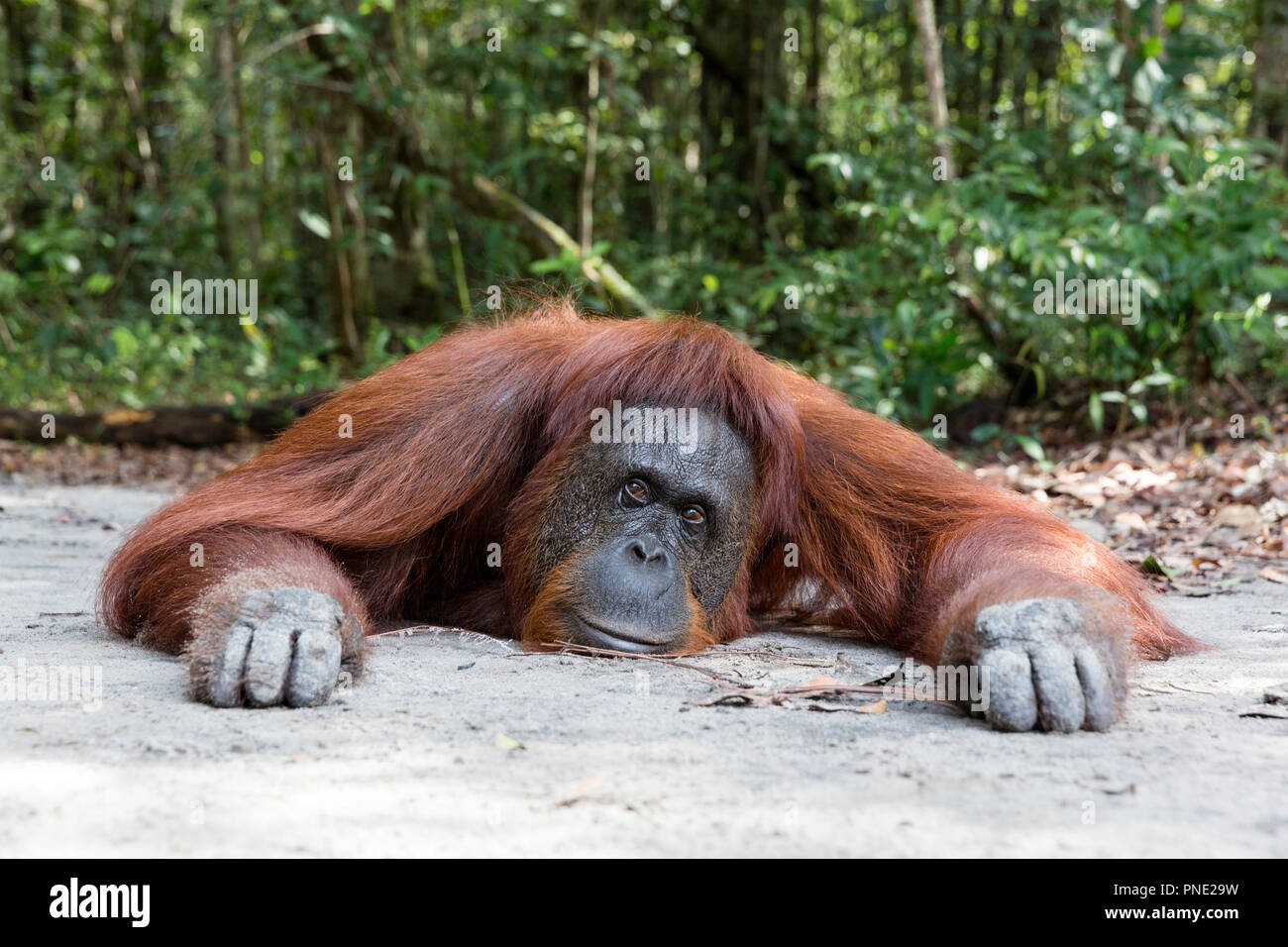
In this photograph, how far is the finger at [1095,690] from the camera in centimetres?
246

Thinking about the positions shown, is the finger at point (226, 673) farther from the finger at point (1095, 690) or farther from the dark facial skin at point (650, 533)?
the finger at point (1095, 690)

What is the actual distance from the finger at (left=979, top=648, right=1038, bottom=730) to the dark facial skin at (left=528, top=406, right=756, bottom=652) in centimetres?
86

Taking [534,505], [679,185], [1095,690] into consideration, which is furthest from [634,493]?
[679,185]

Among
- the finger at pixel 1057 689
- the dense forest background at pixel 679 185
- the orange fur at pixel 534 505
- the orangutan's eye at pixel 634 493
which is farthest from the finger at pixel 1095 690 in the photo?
the dense forest background at pixel 679 185

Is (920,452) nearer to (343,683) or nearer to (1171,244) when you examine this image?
(343,683)

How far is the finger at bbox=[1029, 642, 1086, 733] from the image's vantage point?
2.45 meters

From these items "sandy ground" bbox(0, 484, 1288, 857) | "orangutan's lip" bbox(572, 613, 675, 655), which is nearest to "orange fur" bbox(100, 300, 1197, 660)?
"orangutan's lip" bbox(572, 613, 675, 655)

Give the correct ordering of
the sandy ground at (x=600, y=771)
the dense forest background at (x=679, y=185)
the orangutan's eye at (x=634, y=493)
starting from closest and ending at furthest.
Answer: the sandy ground at (x=600, y=771) < the orangutan's eye at (x=634, y=493) < the dense forest background at (x=679, y=185)

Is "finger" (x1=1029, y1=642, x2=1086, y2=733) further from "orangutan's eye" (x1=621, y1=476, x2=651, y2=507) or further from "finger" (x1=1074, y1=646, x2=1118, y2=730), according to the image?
"orangutan's eye" (x1=621, y1=476, x2=651, y2=507)

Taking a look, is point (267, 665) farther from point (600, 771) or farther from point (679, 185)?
point (679, 185)

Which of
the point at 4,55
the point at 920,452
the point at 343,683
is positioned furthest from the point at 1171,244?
the point at 4,55

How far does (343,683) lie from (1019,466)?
492 cm

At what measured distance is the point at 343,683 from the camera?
2.75 m

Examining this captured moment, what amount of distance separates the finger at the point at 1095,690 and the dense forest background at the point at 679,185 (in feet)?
8.26
